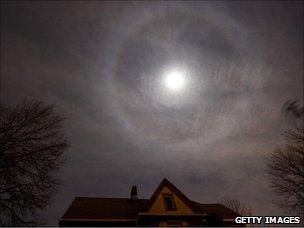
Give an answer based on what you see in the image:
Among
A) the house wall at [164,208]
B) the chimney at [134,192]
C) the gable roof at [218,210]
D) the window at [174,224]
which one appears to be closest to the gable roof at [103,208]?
the chimney at [134,192]

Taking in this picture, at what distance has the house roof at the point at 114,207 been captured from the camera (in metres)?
24.6

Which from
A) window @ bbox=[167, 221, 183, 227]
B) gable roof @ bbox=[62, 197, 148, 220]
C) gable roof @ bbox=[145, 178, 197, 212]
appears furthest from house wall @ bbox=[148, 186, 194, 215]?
gable roof @ bbox=[62, 197, 148, 220]

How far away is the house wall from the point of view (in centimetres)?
2530

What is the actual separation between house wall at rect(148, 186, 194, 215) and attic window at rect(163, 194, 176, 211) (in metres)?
0.31

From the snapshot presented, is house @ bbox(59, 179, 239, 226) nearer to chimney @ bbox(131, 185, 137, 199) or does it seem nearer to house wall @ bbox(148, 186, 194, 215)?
house wall @ bbox(148, 186, 194, 215)

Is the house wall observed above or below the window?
above

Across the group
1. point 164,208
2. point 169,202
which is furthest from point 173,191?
point 164,208

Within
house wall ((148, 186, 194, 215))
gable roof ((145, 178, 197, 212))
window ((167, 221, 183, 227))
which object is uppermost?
gable roof ((145, 178, 197, 212))

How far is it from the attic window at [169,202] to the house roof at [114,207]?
743mm

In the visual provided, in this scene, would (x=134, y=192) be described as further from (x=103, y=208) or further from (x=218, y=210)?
(x=218, y=210)

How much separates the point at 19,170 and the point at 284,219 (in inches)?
715

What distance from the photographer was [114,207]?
27.2 m

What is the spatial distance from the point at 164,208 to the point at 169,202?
94 centimetres

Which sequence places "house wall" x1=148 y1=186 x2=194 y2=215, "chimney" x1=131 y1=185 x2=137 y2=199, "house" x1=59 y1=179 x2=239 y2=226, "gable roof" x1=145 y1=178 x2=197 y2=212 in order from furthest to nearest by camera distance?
"chimney" x1=131 y1=185 x2=137 y2=199
"gable roof" x1=145 y1=178 x2=197 y2=212
"house wall" x1=148 y1=186 x2=194 y2=215
"house" x1=59 y1=179 x2=239 y2=226
